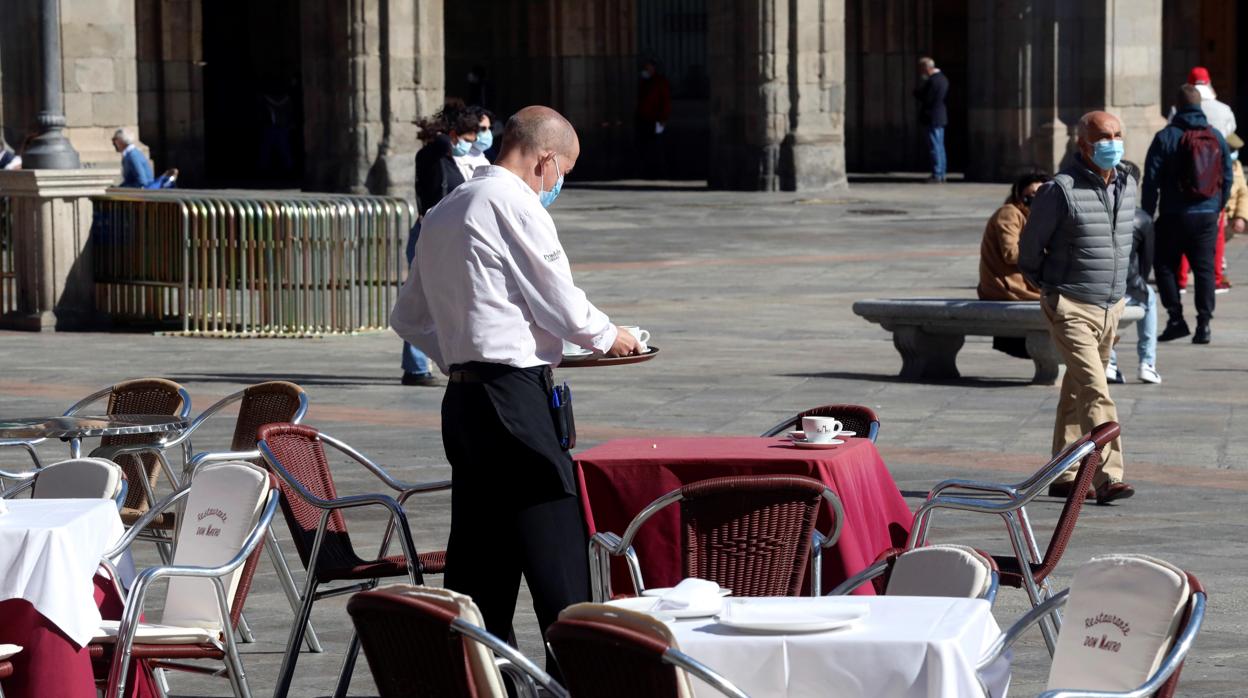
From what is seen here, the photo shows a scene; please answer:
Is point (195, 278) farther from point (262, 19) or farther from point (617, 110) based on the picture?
point (262, 19)

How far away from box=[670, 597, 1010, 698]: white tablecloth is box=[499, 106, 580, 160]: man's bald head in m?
1.53

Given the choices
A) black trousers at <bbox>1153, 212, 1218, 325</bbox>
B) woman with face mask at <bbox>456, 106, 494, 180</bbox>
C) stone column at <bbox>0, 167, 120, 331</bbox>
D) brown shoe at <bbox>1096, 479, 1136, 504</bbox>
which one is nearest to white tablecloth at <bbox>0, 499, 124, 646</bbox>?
brown shoe at <bbox>1096, 479, 1136, 504</bbox>

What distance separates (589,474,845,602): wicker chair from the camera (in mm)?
6156

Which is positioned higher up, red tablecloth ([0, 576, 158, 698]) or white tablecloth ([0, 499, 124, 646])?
white tablecloth ([0, 499, 124, 646])

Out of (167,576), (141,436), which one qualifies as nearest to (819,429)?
(167,576)

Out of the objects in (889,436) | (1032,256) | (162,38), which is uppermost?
(162,38)

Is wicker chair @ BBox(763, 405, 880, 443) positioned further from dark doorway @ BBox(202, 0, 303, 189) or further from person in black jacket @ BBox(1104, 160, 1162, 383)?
dark doorway @ BBox(202, 0, 303, 189)

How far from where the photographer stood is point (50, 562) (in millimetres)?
5723

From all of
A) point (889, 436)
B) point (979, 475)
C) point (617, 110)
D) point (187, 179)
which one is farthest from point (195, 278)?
point (617, 110)

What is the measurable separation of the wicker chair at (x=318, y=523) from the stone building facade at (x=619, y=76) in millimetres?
17132

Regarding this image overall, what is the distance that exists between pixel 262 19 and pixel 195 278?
2407cm

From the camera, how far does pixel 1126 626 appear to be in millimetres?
4906

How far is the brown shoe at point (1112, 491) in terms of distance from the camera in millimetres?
9633

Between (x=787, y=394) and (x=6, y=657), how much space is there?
7986mm
